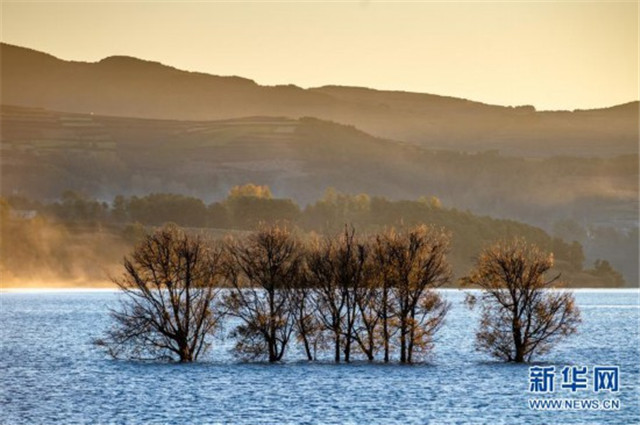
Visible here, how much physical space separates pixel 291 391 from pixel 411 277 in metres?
17.3

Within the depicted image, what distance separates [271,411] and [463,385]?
59.6 ft

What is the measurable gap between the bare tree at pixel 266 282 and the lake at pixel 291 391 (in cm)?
310

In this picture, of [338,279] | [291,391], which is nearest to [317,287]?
[338,279]

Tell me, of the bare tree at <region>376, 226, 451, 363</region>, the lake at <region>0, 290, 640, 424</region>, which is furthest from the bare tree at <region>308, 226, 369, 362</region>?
the lake at <region>0, 290, 640, 424</region>

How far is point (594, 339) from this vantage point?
13825 centimetres

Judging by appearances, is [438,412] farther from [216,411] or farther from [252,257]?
[252,257]

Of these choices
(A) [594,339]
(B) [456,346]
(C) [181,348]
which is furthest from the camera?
(A) [594,339]

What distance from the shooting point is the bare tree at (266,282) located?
319 ft

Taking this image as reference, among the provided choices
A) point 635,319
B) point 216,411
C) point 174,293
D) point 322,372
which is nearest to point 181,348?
point 174,293

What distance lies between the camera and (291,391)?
8412 cm

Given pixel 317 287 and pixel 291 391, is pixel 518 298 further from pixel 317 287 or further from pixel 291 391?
pixel 291 391

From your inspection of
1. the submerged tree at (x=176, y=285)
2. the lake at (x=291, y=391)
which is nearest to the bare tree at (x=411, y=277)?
the lake at (x=291, y=391)

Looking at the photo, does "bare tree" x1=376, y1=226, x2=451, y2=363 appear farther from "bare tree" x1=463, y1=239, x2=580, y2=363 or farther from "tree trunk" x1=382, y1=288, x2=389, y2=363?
"bare tree" x1=463, y1=239, x2=580, y2=363

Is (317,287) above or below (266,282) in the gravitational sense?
below
